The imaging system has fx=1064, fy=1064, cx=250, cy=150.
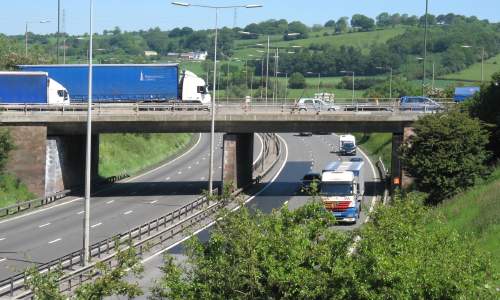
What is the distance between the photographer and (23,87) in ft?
254

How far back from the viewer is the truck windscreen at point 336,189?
174 feet

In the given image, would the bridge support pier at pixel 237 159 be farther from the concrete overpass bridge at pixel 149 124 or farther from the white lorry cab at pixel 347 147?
the white lorry cab at pixel 347 147

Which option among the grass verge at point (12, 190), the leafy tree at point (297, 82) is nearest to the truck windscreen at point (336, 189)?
the grass verge at point (12, 190)

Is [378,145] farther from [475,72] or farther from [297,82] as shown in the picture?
[297,82]

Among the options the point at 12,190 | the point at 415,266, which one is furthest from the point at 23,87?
the point at 415,266

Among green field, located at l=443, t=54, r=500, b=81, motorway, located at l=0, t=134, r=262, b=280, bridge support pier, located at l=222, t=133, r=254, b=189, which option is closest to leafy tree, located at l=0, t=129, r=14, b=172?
motorway, located at l=0, t=134, r=262, b=280

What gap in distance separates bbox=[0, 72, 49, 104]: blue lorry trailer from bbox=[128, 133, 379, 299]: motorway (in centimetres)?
1798

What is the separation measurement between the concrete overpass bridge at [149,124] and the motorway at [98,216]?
2796mm

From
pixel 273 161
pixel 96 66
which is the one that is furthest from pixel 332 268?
pixel 273 161

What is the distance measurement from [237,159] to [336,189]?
1483 cm

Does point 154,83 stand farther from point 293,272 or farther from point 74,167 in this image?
point 293,272

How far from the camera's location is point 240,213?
24.0 m

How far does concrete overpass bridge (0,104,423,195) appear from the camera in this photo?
211 feet

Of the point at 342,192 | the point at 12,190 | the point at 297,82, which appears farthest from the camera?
the point at 297,82
